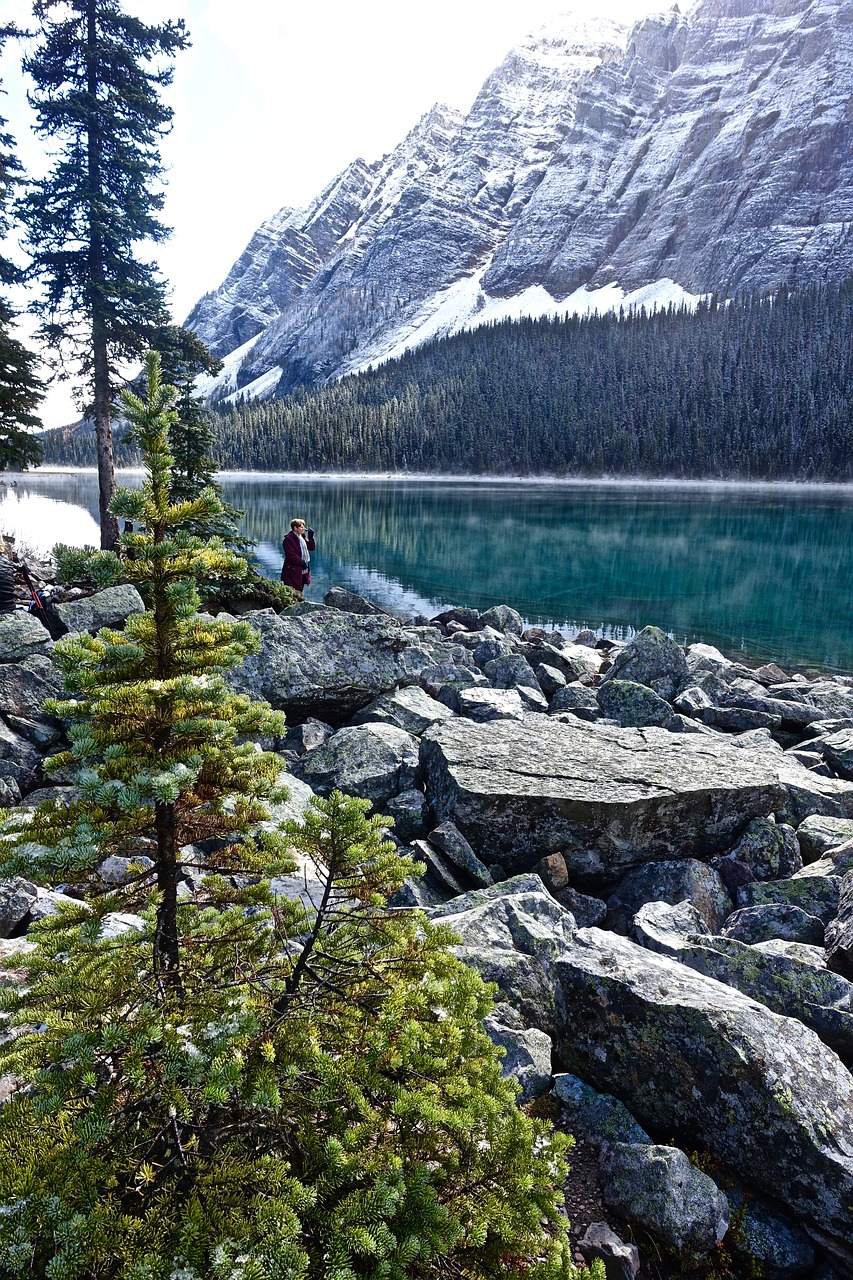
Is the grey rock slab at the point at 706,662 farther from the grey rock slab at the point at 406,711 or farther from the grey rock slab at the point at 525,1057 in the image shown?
the grey rock slab at the point at 525,1057

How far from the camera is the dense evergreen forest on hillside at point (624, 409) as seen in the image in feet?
348

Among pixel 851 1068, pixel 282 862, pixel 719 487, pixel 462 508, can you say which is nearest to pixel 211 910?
pixel 282 862

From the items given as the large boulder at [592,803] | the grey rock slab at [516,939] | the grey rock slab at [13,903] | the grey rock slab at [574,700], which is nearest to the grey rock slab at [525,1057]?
the grey rock slab at [516,939]

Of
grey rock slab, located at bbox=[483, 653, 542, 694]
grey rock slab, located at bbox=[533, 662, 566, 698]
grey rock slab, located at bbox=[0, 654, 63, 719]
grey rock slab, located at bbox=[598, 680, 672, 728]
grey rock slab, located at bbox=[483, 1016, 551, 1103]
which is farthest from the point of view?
grey rock slab, located at bbox=[533, 662, 566, 698]

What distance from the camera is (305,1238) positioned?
2.21 metres

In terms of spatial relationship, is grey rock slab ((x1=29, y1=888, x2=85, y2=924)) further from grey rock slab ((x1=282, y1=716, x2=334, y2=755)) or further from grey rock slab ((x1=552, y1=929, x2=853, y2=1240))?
grey rock slab ((x1=282, y1=716, x2=334, y2=755))

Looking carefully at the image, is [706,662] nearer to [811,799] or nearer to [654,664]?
[654,664]

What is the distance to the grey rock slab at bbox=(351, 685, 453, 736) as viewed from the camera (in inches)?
376

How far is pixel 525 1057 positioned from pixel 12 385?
65.7 ft

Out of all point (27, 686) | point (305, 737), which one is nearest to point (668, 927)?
point (305, 737)

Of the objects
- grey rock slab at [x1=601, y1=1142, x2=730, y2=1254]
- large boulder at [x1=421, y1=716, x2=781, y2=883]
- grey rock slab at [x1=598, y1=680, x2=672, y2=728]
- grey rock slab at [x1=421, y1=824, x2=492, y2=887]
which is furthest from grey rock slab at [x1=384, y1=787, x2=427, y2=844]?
grey rock slab at [x1=598, y1=680, x2=672, y2=728]

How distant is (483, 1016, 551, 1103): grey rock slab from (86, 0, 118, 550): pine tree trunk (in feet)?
59.4

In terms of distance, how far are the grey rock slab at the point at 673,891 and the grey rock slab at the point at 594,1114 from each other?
2.40m

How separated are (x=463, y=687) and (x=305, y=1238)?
954 cm
